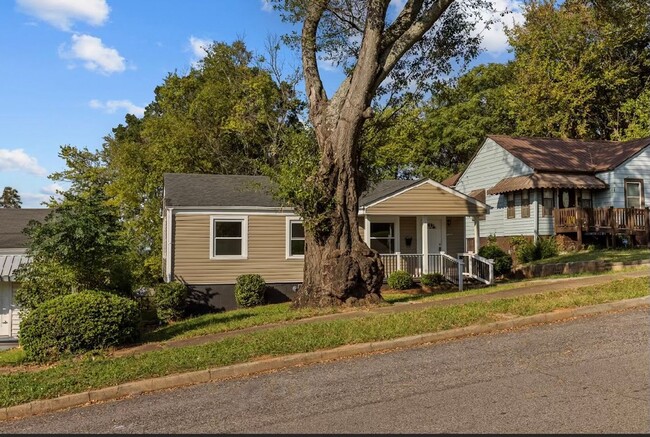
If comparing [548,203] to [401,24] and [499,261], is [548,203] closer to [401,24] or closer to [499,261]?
[499,261]

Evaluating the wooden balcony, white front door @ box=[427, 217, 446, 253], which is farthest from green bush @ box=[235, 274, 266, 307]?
the wooden balcony

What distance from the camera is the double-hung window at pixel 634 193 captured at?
26.3 metres

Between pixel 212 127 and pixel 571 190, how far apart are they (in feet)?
66.7

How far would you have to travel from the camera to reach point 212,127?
34594mm

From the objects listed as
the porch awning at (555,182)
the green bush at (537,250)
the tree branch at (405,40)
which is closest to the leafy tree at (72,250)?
the tree branch at (405,40)

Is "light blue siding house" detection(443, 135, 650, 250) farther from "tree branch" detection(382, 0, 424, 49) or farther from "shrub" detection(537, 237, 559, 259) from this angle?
"tree branch" detection(382, 0, 424, 49)

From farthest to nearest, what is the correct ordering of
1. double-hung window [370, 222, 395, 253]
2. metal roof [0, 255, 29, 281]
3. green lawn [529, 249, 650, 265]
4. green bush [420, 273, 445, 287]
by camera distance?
double-hung window [370, 222, 395, 253] < green bush [420, 273, 445, 287] < green lawn [529, 249, 650, 265] < metal roof [0, 255, 29, 281]

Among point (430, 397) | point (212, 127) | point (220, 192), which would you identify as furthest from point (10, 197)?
point (430, 397)

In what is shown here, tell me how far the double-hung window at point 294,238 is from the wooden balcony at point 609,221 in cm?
1255

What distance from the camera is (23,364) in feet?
32.5

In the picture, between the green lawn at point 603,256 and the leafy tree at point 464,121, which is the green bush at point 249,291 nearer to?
the green lawn at point 603,256

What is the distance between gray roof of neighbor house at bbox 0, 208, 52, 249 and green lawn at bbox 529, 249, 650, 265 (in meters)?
19.2

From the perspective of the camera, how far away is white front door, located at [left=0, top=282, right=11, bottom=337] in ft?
62.7

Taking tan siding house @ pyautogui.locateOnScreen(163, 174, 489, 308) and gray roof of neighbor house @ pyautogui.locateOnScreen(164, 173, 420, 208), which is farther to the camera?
gray roof of neighbor house @ pyautogui.locateOnScreen(164, 173, 420, 208)
